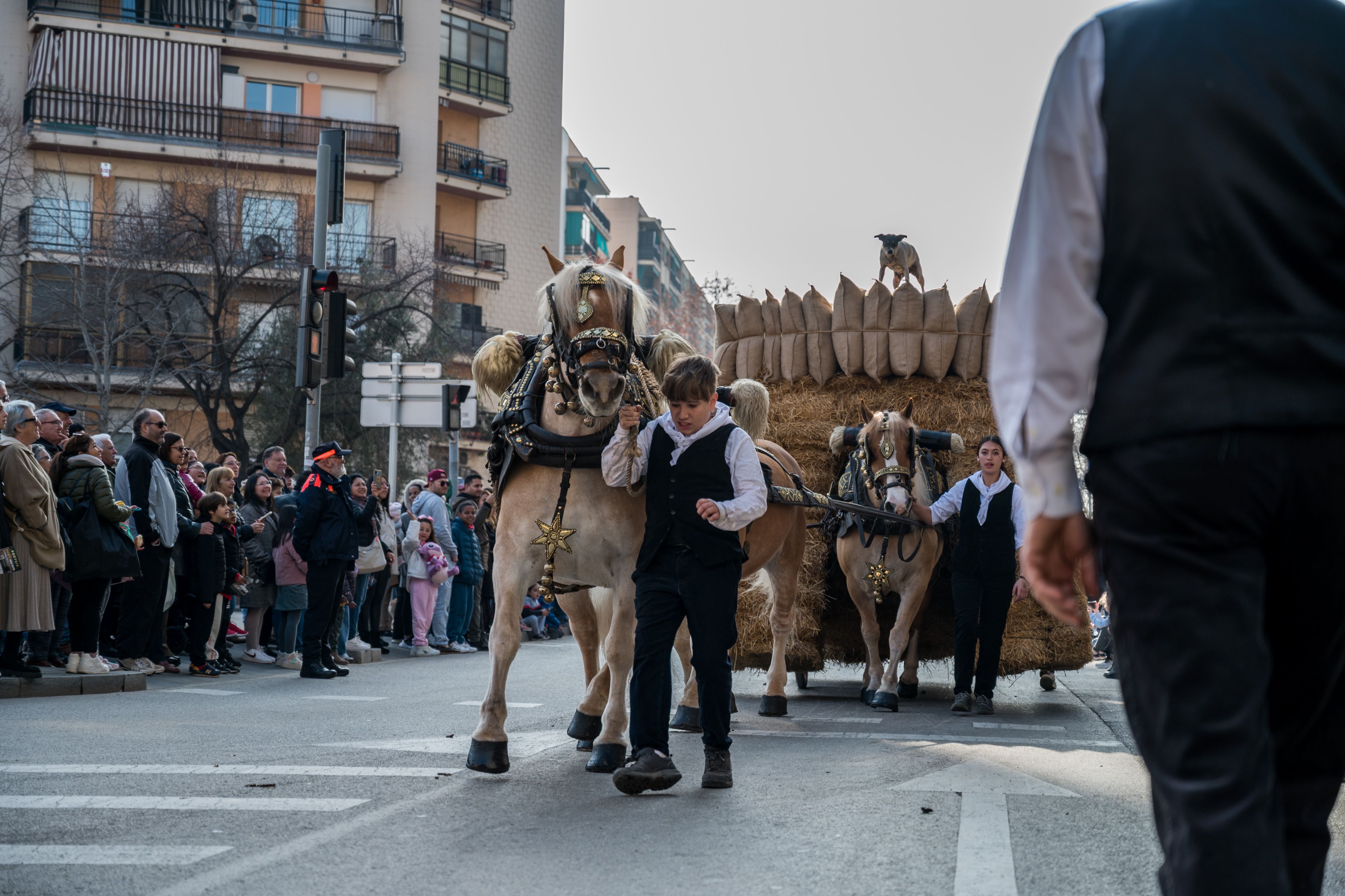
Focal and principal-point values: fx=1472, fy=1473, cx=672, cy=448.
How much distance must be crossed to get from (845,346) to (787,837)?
271 inches

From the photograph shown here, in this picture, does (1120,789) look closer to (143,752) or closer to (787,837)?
(787,837)

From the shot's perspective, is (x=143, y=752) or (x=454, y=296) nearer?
(x=143, y=752)

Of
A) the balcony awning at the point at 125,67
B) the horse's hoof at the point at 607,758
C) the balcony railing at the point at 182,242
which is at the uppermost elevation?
the balcony awning at the point at 125,67

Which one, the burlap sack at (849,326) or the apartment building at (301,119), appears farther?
the apartment building at (301,119)

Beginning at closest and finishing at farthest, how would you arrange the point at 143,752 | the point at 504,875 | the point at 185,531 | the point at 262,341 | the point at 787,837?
the point at 504,875, the point at 787,837, the point at 143,752, the point at 185,531, the point at 262,341

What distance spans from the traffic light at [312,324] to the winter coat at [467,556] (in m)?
3.79

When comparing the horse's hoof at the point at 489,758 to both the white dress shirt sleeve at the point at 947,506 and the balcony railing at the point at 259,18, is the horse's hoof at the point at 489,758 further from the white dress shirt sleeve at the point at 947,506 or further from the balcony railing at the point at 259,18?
the balcony railing at the point at 259,18

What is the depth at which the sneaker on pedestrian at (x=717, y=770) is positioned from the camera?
620 cm

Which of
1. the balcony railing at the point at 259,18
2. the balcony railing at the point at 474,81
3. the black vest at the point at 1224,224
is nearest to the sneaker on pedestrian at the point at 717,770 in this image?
the black vest at the point at 1224,224

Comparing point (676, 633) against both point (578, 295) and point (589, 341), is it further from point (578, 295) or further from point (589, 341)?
point (578, 295)

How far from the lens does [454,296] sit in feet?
159

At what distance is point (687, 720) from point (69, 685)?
5.10m

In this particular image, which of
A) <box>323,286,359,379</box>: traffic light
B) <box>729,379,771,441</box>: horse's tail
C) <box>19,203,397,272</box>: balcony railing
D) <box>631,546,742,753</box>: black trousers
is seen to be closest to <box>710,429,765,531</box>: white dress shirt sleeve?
<box>631,546,742,753</box>: black trousers

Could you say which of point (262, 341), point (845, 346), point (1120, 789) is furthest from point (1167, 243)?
point (262, 341)
